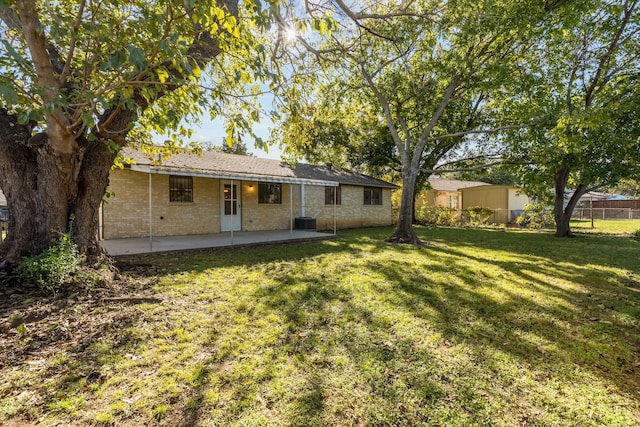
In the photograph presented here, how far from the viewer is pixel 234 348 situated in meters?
3.10

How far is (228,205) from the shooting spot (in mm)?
12141

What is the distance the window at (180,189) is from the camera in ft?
35.1

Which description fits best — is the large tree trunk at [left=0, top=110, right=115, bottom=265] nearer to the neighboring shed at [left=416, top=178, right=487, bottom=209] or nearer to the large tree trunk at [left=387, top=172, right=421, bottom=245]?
the large tree trunk at [left=387, top=172, right=421, bottom=245]

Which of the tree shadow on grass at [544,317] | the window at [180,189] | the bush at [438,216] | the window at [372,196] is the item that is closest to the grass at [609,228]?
the bush at [438,216]

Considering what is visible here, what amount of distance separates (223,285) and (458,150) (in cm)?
1830

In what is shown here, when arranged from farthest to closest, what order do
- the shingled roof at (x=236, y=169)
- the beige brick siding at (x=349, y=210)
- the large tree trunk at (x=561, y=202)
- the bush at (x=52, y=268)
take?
the beige brick siding at (x=349, y=210)
the large tree trunk at (x=561, y=202)
the shingled roof at (x=236, y=169)
the bush at (x=52, y=268)

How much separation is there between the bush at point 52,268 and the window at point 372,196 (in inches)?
583

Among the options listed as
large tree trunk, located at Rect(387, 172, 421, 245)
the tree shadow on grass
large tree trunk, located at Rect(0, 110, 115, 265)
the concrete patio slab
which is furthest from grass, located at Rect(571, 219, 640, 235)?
large tree trunk, located at Rect(0, 110, 115, 265)

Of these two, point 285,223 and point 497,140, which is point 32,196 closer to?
point 285,223

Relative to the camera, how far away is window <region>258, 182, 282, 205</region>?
42.6 feet

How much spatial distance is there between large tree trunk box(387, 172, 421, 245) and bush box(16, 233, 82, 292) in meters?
9.19

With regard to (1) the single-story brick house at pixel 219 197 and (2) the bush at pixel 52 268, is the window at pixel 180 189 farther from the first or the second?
(2) the bush at pixel 52 268

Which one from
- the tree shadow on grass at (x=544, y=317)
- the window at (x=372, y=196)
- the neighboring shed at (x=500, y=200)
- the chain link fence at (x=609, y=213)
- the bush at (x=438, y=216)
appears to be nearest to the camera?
the tree shadow on grass at (x=544, y=317)

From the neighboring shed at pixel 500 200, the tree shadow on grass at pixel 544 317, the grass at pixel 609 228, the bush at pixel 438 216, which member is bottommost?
the tree shadow on grass at pixel 544 317
